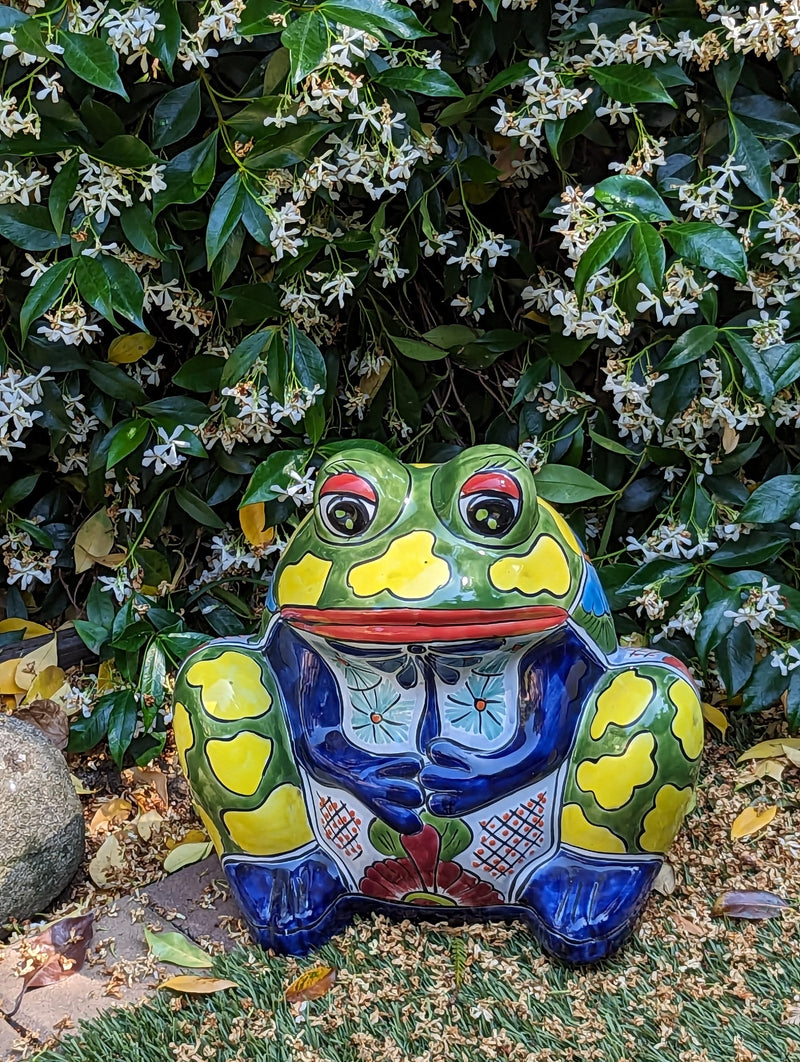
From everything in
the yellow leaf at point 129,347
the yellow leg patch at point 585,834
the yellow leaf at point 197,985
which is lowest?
A: the yellow leaf at point 197,985

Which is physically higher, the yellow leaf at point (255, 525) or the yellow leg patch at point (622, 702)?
the yellow leg patch at point (622, 702)

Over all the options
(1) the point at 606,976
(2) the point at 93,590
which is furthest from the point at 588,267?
(2) the point at 93,590

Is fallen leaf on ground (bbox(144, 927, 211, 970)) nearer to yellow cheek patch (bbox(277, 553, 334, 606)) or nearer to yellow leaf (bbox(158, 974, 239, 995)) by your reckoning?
yellow leaf (bbox(158, 974, 239, 995))

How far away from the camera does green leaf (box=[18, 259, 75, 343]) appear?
2004 millimetres

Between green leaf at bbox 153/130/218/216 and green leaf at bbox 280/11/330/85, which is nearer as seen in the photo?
green leaf at bbox 280/11/330/85

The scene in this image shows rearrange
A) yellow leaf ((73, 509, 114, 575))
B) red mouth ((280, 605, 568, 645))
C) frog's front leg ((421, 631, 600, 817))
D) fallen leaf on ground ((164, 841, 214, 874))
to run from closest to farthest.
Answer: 1. red mouth ((280, 605, 568, 645))
2. frog's front leg ((421, 631, 600, 817))
3. fallen leaf on ground ((164, 841, 214, 874))
4. yellow leaf ((73, 509, 114, 575))

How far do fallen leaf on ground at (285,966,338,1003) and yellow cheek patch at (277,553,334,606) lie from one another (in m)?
0.65

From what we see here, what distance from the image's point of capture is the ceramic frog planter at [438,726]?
5.37ft

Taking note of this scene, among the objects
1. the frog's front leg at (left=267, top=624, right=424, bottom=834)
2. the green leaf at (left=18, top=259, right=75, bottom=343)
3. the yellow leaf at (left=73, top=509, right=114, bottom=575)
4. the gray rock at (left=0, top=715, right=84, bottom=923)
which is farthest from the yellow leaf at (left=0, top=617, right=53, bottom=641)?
the frog's front leg at (left=267, top=624, right=424, bottom=834)

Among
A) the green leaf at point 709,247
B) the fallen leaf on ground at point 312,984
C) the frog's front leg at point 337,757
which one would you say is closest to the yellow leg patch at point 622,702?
the frog's front leg at point 337,757

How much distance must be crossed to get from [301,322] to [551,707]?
3.37ft

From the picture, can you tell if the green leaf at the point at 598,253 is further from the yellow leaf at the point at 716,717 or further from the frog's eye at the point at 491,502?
the yellow leaf at the point at 716,717

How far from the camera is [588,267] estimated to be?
188 centimetres

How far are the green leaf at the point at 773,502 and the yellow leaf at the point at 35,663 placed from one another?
5.33 ft
